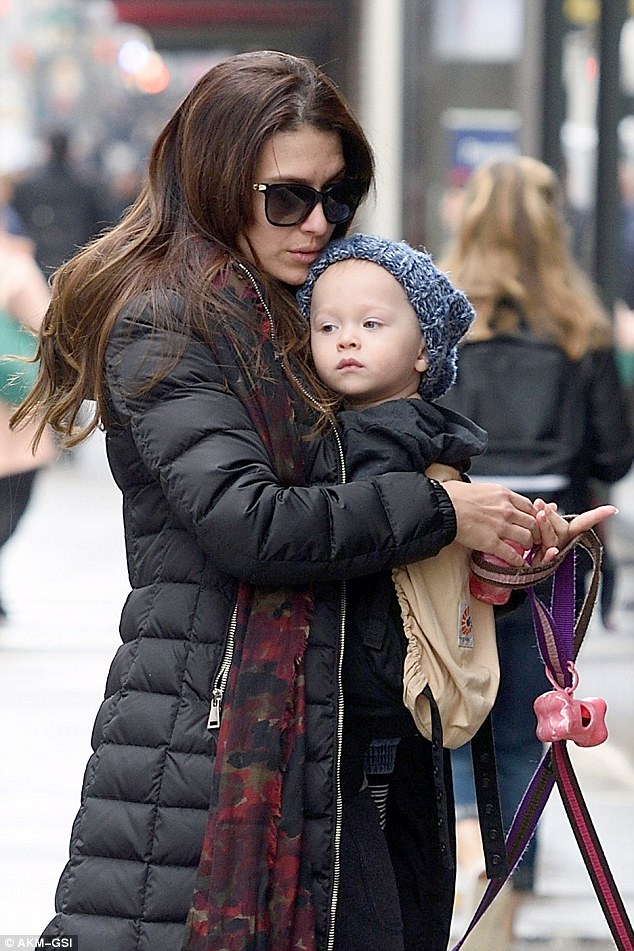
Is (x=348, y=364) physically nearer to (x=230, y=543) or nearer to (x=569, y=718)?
(x=230, y=543)

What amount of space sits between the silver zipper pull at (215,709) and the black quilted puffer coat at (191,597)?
0.03 feet

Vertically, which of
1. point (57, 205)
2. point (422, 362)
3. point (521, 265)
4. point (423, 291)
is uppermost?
point (423, 291)

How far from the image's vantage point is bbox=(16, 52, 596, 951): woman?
84.4 inches

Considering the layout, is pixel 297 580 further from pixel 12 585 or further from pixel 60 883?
pixel 12 585

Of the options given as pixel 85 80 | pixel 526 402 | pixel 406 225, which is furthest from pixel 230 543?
pixel 85 80

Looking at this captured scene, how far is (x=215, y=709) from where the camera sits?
2.18 meters

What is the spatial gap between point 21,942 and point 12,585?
2624 millimetres

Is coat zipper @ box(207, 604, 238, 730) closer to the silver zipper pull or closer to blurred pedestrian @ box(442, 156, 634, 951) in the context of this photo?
the silver zipper pull

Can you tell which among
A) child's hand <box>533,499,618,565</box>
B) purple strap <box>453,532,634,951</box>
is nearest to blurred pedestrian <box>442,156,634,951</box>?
purple strap <box>453,532,634,951</box>

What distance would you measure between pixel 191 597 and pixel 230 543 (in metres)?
0.14

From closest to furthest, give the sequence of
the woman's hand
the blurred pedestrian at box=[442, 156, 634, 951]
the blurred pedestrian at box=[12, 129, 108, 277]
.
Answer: the woman's hand → the blurred pedestrian at box=[442, 156, 634, 951] → the blurred pedestrian at box=[12, 129, 108, 277]

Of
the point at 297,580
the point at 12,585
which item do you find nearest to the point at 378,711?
the point at 297,580

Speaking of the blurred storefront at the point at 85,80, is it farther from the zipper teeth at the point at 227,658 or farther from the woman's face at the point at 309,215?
the zipper teeth at the point at 227,658

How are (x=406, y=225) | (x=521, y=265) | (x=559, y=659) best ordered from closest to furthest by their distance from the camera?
(x=559, y=659) < (x=521, y=265) < (x=406, y=225)
